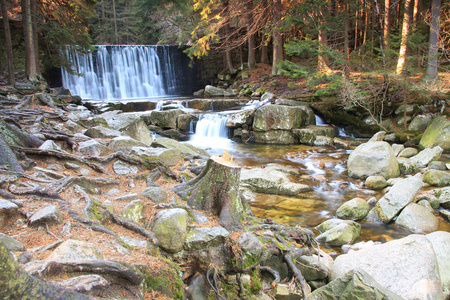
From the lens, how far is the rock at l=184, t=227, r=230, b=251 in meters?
3.82

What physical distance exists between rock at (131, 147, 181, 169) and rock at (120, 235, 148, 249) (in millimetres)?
2532

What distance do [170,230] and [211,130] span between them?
11.4 meters

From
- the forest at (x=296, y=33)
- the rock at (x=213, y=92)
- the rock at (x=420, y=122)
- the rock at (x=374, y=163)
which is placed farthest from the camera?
the rock at (x=213, y=92)

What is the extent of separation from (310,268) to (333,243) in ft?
4.75

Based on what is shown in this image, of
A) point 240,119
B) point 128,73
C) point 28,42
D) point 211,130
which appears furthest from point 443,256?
point 128,73

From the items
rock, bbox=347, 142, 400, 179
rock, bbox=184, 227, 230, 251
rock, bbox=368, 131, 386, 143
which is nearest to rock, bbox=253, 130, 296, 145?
rock, bbox=368, 131, 386, 143

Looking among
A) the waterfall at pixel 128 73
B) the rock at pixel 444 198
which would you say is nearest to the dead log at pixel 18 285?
the rock at pixel 444 198

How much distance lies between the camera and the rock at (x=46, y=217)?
10.00 ft

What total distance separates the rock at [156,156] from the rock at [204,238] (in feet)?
7.54

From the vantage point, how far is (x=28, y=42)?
1414 centimetres

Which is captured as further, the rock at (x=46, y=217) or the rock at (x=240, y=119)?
the rock at (x=240, y=119)

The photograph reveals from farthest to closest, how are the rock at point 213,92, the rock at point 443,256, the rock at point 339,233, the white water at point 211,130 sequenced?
1. the rock at point 213,92
2. the white water at point 211,130
3. the rock at point 339,233
4. the rock at point 443,256

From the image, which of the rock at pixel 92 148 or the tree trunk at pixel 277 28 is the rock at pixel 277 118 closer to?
the tree trunk at pixel 277 28

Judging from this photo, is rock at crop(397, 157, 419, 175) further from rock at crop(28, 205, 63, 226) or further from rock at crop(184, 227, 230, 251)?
A: rock at crop(28, 205, 63, 226)
